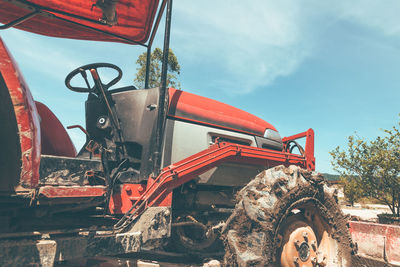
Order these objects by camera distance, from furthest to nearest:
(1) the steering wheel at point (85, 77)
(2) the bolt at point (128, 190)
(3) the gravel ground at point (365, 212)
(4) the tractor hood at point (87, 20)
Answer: (3) the gravel ground at point (365, 212) < (1) the steering wheel at point (85, 77) < (4) the tractor hood at point (87, 20) < (2) the bolt at point (128, 190)

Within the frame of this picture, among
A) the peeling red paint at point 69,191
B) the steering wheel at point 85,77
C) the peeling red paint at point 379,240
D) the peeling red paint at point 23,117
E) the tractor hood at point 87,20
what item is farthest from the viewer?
the peeling red paint at point 379,240

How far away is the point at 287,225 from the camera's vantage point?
2.89 meters

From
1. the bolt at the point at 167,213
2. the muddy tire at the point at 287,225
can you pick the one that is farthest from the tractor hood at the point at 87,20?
the muddy tire at the point at 287,225

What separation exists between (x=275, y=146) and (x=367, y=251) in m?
1.90

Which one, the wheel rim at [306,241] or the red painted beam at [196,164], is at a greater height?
the red painted beam at [196,164]

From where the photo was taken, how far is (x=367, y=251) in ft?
13.8

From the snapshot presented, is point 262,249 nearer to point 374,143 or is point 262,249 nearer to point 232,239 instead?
point 232,239

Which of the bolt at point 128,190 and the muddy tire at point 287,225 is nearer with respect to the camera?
the muddy tire at point 287,225

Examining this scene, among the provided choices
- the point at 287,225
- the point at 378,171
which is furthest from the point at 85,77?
the point at 378,171

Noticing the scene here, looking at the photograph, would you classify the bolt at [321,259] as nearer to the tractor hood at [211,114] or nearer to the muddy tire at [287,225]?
the muddy tire at [287,225]

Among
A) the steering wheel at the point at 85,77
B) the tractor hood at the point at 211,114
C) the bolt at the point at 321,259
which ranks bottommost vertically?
the bolt at the point at 321,259

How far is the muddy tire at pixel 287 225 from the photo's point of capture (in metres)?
2.57

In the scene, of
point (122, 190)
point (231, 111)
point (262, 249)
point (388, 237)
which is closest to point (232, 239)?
point (262, 249)

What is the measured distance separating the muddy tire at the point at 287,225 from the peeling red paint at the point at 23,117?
1.64 meters
